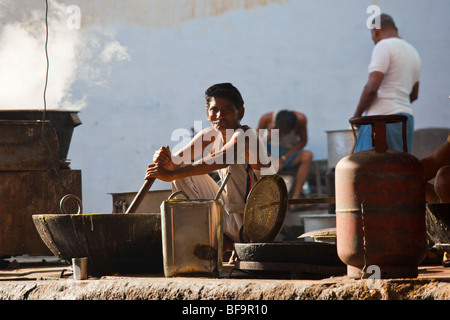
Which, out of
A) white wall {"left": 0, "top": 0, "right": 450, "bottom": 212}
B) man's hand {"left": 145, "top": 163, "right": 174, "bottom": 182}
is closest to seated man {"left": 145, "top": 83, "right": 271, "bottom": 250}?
man's hand {"left": 145, "top": 163, "right": 174, "bottom": 182}

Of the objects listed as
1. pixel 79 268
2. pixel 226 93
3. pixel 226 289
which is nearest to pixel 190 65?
pixel 226 93

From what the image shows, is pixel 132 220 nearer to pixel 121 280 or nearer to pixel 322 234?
pixel 121 280

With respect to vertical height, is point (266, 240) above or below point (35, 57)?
below

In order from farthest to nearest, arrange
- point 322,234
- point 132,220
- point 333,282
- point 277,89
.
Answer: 1. point 277,89
2. point 322,234
3. point 132,220
4. point 333,282

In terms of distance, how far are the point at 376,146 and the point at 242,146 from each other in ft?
5.18

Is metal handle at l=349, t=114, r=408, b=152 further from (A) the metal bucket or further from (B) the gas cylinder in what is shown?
(A) the metal bucket

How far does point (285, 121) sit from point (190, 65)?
1.27 meters

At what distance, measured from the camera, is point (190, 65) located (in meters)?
7.57

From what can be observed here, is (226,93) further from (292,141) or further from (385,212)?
(292,141)

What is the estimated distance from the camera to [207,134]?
4305 mm

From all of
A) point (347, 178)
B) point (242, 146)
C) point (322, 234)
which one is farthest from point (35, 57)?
point (347, 178)

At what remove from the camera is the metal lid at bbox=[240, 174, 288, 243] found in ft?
10.5

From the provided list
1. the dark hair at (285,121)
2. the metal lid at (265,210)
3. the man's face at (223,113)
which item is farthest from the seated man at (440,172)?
the dark hair at (285,121)

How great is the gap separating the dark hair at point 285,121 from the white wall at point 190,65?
10 cm
